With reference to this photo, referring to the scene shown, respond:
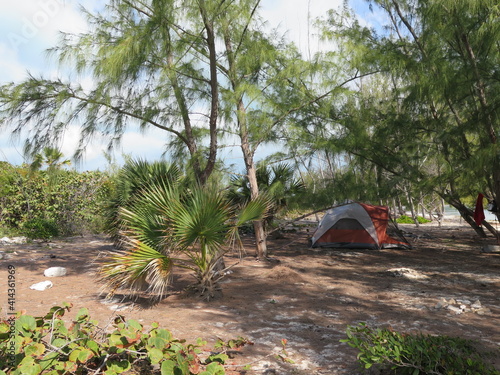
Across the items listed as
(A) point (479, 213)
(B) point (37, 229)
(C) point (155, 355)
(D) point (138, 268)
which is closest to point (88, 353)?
(C) point (155, 355)

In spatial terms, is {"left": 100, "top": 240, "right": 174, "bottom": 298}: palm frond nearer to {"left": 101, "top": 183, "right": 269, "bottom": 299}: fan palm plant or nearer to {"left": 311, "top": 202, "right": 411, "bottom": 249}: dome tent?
{"left": 101, "top": 183, "right": 269, "bottom": 299}: fan palm plant

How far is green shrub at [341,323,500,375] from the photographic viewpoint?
3104 millimetres

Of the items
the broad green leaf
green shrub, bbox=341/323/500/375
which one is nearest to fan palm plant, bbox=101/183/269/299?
the broad green leaf

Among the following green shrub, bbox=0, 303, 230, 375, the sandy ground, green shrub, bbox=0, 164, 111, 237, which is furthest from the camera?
green shrub, bbox=0, 164, 111, 237

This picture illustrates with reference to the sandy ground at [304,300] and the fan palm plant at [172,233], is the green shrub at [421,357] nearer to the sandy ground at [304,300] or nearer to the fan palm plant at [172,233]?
the sandy ground at [304,300]

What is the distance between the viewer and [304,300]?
643 centimetres

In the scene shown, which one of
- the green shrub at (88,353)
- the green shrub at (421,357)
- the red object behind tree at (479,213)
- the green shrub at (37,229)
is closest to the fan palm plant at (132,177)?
the green shrub at (37,229)

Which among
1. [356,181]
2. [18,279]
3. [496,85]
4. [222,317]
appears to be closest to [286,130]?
[356,181]

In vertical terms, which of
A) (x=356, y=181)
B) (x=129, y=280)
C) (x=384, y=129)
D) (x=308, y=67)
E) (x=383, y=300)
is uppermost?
(x=308, y=67)

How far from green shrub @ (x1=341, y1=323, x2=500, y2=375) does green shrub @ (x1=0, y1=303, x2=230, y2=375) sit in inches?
48.2

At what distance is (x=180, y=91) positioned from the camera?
852 centimetres

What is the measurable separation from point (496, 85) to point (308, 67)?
12.0 ft

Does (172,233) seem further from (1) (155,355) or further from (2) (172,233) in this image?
(1) (155,355)

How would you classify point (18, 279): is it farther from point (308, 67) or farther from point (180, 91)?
point (308, 67)
